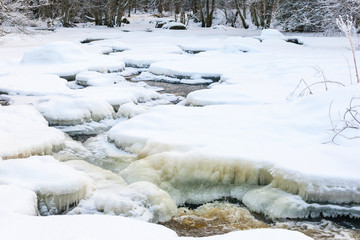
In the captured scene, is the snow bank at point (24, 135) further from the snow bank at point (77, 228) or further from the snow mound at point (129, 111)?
the snow bank at point (77, 228)

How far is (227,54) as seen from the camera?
47.4ft

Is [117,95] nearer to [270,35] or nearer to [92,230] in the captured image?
[92,230]

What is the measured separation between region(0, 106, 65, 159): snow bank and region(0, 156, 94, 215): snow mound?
32.8 inches

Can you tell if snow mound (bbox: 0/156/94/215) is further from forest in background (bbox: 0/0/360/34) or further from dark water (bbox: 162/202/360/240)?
forest in background (bbox: 0/0/360/34)

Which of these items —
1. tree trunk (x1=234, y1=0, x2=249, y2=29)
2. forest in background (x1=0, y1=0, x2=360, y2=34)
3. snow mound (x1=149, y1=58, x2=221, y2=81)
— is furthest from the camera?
tree trunk (x1=234, y1=0, x2=249, y2=29)

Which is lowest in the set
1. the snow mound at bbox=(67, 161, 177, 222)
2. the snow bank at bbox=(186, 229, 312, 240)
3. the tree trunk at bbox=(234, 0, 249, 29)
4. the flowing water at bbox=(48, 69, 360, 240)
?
the flowing water at bbox=(48, 69, 360, 240)

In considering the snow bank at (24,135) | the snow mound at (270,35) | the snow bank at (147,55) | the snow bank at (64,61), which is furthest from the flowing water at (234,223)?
the snow mound at (270,35)

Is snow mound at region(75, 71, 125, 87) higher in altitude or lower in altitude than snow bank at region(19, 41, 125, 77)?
lower

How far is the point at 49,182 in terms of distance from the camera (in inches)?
147

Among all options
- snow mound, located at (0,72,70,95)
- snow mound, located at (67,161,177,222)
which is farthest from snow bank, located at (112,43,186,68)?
snow mound, located at (67,161,177,222)

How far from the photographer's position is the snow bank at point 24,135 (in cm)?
487

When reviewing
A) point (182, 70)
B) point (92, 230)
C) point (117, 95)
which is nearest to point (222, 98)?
point (117, 95)

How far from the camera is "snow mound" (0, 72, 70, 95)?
8453mm

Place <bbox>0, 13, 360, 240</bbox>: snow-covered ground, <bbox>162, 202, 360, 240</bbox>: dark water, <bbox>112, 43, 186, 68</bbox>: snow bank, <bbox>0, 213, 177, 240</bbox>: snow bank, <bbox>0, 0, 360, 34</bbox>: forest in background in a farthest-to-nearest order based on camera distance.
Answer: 1. <bbox>0, 0, 360, 34</bbox>: forest in background
2. <bbox>112, 43, 186, 68</bbox>: snow bank
3. <bbox>0, 13, 360, 240</bbox>: snow-covered ground
4. <bbox>162, 202, 360, 240</bbox>: dark water
5. <bbox>0, 213, 177, 240</bbox>: snow bank
